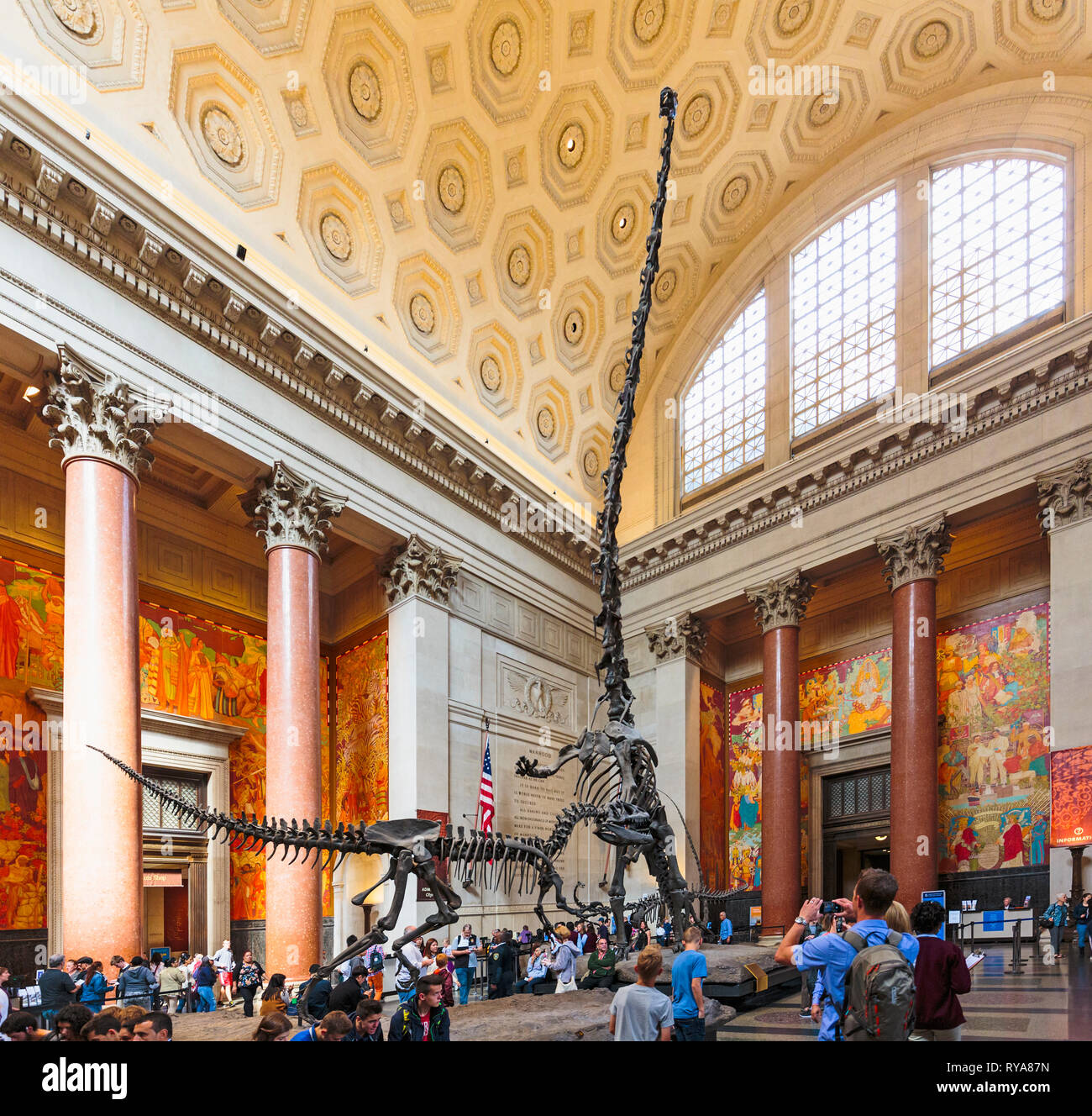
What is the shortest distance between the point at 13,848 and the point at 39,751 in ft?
3.94

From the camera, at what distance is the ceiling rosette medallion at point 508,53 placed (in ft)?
47.2

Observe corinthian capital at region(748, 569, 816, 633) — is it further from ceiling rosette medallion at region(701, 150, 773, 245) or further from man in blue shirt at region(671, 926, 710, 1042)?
man in blue shirt at region(671, 926, 710, 1042)

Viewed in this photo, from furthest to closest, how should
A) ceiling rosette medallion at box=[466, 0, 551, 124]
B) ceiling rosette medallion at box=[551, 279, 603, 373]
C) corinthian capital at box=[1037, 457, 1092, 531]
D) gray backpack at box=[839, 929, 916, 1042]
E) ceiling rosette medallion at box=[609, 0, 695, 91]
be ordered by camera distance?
1. ceiling rosette medallion at box=[551, 279, 603, 373]
2. ceiling rosette medallion at box=[609, 0, 695, 91]
3. ceiling rosette medallion at box=[466, 0, 551, 124]
4. corinthian capital at box=[1037, 457, 1092, 531]
5. gray backpack at box=[839, 929, 916, 1042]

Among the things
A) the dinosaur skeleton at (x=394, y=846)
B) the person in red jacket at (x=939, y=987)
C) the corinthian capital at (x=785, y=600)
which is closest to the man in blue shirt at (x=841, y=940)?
the person in red jacket at (x=939, y=987)

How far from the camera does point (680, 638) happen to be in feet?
58.1

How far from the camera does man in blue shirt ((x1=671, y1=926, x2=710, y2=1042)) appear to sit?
449cm

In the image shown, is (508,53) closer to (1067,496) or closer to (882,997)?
(1067,496)

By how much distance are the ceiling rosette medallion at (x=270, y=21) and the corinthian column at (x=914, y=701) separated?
11.3 metres

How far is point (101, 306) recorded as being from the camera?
10227 millimetres

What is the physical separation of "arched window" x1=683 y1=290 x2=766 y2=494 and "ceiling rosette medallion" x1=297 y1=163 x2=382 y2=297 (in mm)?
7778

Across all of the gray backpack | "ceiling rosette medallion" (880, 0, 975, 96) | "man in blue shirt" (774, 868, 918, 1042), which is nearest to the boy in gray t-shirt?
"man in blue shirt" (774, 868, 918, 1042)

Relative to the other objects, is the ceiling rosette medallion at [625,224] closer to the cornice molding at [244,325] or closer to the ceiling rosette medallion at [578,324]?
the ceiling rosette medallion at [578,324]
